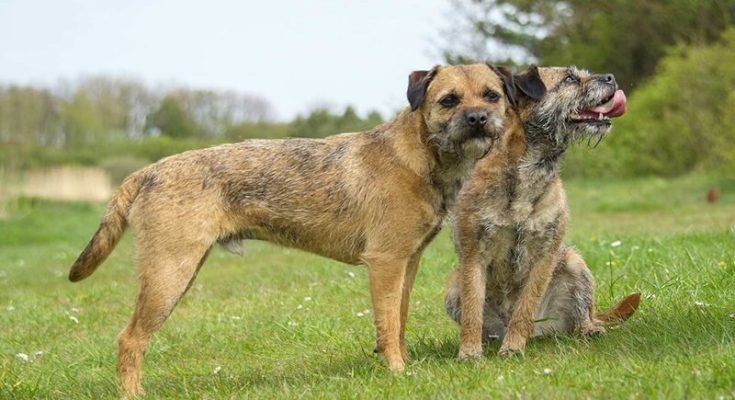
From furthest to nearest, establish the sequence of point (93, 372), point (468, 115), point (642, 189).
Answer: point (642, 189)
point (93, 372)
point (468, 115)

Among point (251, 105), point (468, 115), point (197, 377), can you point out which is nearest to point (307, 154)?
point (468, 115)

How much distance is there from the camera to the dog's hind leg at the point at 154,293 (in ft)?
20.7

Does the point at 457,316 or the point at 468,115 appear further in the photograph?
the point at 457,316

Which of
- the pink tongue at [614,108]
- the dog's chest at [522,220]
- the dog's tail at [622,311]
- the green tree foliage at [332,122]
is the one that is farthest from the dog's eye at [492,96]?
the green tree foliage at [332,122]

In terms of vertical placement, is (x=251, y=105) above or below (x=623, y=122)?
below

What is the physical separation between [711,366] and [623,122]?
3324cm

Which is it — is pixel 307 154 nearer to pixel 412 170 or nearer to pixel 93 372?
pixel 412 170

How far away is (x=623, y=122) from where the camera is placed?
3688 cm

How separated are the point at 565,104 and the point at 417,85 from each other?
101cm

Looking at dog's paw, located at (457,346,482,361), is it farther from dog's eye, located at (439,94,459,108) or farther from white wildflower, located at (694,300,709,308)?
dog's eye, located at (439,94,459,108)

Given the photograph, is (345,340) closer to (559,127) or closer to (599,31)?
(559,127)

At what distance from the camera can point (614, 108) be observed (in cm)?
679

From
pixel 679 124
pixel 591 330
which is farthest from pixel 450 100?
pixel 679 124

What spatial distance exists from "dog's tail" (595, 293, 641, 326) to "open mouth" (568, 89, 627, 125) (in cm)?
119
